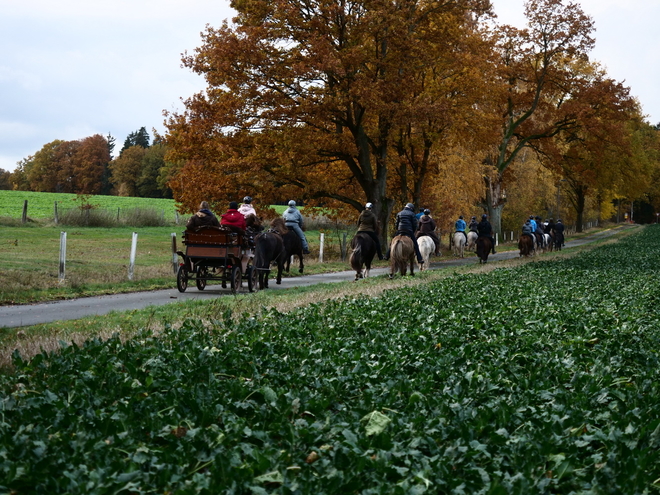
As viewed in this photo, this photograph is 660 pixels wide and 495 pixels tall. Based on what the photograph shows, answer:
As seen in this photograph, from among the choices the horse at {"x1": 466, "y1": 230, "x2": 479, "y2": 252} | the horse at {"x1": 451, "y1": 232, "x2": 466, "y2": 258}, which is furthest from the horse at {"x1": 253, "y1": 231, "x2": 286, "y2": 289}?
the horse at {"x1": 466, "y1": 230, "x2": 479, "y2": 252}

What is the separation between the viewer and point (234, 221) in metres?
18.3

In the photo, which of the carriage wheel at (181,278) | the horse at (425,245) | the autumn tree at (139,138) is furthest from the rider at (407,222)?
the autumn tree at (139,138)

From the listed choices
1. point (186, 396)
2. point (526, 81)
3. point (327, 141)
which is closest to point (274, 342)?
point (186, 396)

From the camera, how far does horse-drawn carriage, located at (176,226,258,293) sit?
1748 centimetres

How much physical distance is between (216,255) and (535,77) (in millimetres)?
36951

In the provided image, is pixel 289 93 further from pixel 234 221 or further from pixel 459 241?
pixel 459 241

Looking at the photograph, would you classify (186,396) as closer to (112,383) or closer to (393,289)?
(112,383)

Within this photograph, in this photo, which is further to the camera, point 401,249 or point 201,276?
point 401,249

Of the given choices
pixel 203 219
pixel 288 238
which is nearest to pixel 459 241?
pixel 288 238

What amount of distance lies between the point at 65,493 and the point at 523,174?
5889cm

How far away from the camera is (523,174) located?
196ft

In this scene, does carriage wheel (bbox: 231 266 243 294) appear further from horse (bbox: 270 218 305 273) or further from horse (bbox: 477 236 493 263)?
horse (bbox: 477 236 493 263)

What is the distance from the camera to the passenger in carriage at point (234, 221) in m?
18.1

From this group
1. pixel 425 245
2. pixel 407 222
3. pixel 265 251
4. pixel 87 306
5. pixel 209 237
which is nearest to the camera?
pixel 87 306
